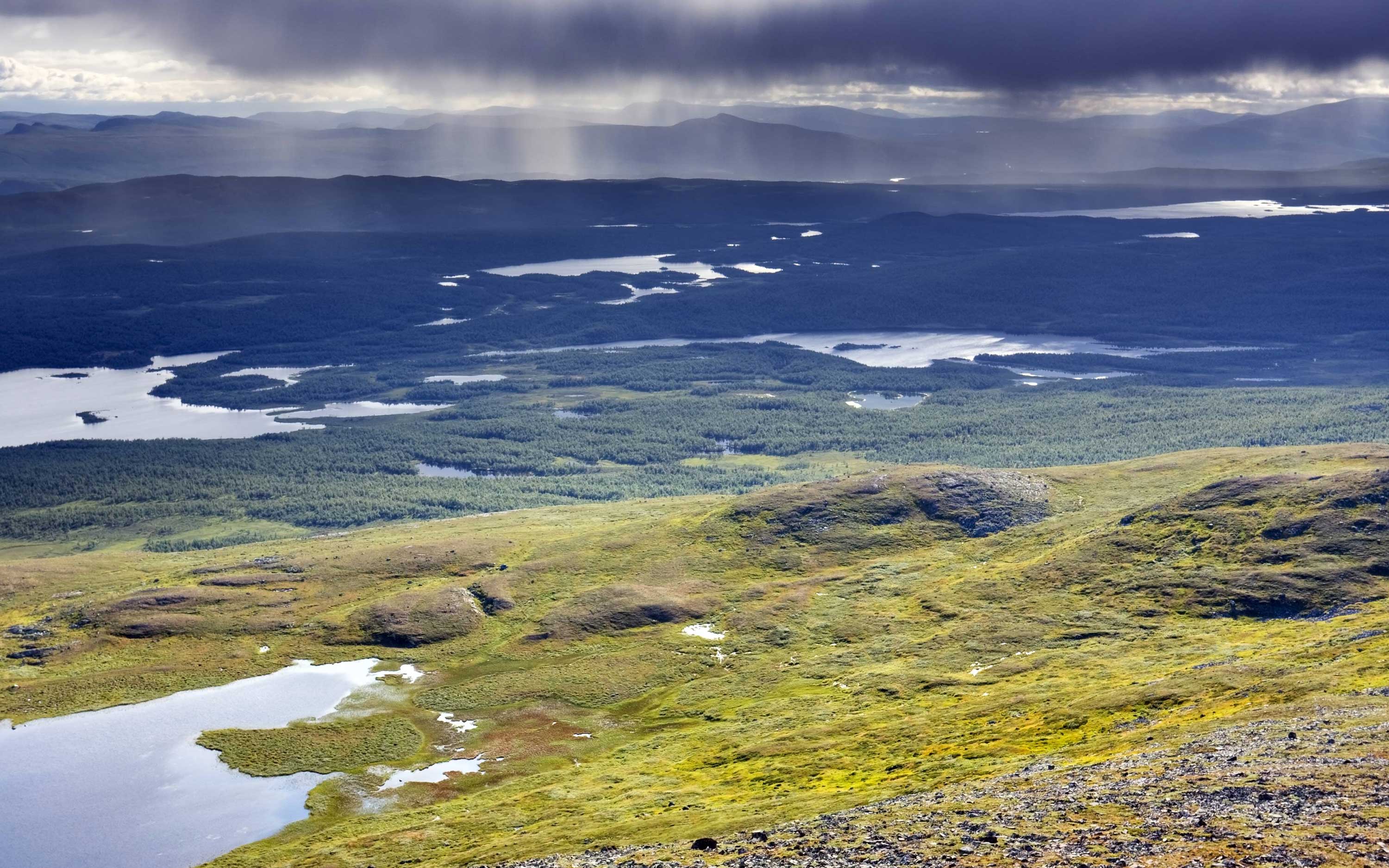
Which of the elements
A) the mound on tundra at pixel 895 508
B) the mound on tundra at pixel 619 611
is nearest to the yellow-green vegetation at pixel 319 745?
the mound on tundra at pixel 619 611

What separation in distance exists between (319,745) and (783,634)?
46.9 meters

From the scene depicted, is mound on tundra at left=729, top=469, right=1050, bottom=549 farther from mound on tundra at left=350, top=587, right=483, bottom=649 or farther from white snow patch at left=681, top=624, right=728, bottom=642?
mound on tundra at left=350, top=587, right=483, bottom=649

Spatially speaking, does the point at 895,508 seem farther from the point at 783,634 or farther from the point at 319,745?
the point at 319,745

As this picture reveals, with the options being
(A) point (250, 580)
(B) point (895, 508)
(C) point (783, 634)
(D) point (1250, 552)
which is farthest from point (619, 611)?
(D) point (1250, 552)

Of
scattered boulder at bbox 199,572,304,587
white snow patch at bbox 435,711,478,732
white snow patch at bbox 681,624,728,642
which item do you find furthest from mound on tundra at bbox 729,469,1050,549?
white snow patch at bbox 435,711,478,732

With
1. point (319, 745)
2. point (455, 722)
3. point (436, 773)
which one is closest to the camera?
point (436, 773)

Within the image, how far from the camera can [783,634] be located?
132375 millimetres

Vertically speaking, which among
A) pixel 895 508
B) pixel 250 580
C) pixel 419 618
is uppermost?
pixel 895 508

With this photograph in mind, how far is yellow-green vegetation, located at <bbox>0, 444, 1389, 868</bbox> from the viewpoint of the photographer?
3435 inches

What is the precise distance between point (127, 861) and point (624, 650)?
2072 inches

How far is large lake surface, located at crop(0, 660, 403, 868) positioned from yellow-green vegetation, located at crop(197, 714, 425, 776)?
4.50 ft

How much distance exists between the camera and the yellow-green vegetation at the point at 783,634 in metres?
87.2

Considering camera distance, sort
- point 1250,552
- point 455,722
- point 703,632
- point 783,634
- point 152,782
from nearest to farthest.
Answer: point 152,782 → point 455,722 → point 1250,552 → point 783,634 → point 703,632

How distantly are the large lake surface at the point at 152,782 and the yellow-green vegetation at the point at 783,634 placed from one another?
14.3 feet
